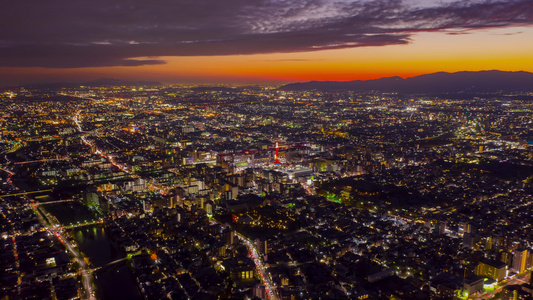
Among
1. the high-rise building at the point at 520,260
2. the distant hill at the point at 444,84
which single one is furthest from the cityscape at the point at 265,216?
the distant hill at the point at 444,84

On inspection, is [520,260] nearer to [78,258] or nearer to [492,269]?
[492,269]

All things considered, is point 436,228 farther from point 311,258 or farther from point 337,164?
point 337,164

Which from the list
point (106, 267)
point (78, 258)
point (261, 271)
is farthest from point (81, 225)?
point (261, 271)

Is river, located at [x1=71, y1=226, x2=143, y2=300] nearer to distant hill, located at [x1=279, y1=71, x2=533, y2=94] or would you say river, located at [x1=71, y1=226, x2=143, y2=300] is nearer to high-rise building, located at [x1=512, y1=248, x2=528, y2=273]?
high-rise building, located at [x1=512, y1=248, x2=528, y2=273]

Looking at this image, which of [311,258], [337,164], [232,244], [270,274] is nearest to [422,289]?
[311,258]

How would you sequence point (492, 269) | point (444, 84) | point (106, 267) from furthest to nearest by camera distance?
point (444, 84), point (106, 267), point (492, 269)

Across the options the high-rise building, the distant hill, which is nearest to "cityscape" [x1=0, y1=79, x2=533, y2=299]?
the high-rise building
